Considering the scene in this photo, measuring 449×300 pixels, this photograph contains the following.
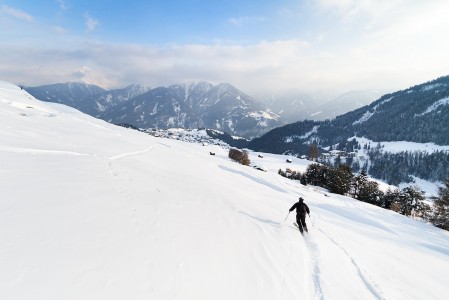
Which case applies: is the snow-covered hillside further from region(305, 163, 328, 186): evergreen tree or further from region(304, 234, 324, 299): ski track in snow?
region(305, 163, 328, 186): evergreen tree

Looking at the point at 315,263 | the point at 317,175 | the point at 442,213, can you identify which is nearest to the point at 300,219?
the point at 315,263

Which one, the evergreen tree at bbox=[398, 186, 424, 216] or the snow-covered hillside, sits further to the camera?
the evergreen tree at bbox=[398, 186, 424, 216]

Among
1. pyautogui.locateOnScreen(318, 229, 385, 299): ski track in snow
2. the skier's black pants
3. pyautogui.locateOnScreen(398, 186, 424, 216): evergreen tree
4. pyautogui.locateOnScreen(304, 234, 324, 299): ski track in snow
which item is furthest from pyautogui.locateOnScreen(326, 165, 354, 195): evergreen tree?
pyautogui.locateOnScreen(318, 229, 385, 299): ski track in snow

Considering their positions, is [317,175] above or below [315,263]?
below

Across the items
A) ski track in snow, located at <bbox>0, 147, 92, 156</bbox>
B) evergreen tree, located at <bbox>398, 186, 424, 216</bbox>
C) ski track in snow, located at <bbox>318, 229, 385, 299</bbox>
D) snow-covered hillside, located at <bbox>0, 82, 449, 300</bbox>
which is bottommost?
evergreen tree, located at <bbox>398, 186, 424, 216</bbox>

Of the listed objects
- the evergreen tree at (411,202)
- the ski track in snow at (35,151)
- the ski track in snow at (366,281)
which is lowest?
the evergreen tree at (411,202)

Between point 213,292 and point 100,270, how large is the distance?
3.36m

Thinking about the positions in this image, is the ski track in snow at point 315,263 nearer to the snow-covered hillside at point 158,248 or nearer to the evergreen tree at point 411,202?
the snow-covered hillside at point 158,248

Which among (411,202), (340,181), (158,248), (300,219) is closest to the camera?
(158,248)

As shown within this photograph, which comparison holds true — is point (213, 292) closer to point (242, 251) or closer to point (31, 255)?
point (242, 251)

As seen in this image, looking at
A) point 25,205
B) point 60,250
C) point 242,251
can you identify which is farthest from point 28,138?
point 242,251

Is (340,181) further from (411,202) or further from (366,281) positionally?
(366,281)

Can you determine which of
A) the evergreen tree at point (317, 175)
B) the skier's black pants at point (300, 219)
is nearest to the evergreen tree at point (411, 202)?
the evergreen tree at point (317, 175)

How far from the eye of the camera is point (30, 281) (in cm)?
677
